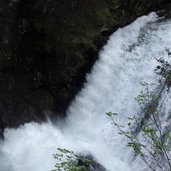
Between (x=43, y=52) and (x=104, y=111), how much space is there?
2.06 metres

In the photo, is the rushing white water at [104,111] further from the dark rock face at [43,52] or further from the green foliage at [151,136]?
the green foliage at [151,136]

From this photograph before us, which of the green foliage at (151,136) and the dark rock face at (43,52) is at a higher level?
the dark rock face at (43,52)

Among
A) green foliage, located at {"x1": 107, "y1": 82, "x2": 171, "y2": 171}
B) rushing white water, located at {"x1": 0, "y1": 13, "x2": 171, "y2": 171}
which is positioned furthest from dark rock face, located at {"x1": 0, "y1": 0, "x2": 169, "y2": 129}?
green foliage, located at {"x1": 107, "y1": 82, "x2": 171, "y2": 171}

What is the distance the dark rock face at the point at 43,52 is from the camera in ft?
32.7

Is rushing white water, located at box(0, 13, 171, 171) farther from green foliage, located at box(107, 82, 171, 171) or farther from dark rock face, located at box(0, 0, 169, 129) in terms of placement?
green foliage, located at box(107, 82, 171, 171)

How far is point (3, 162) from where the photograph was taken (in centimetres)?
941

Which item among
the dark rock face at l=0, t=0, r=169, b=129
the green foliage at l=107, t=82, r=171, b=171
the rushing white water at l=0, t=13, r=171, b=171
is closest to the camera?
the green foliage at l=107, t=82, r=171, b=171

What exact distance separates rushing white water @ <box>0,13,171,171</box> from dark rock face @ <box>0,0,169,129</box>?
1.20ft

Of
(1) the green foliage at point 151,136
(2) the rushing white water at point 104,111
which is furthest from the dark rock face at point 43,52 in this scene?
(1) the green foliage at point 151,136

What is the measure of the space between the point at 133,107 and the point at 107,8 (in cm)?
236

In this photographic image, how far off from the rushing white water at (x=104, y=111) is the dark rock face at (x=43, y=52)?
1.20 feet

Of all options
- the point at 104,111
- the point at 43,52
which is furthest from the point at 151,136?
the point at 104,111

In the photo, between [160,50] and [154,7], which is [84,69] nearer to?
[160,50]

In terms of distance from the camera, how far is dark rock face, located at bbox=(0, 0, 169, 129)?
9.95m
